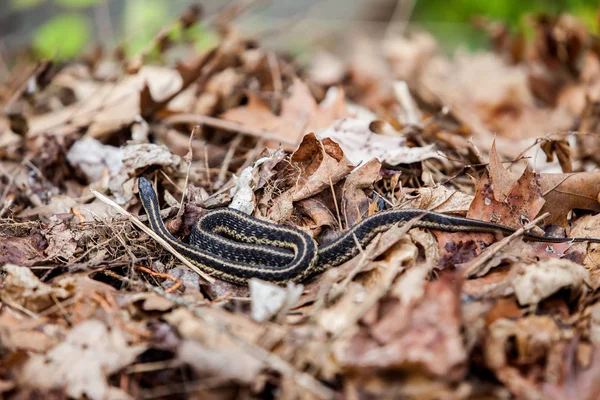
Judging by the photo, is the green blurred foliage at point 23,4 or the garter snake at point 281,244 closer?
the garter snake at point 281,244

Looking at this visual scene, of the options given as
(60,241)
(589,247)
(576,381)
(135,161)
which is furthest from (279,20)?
(576,381)

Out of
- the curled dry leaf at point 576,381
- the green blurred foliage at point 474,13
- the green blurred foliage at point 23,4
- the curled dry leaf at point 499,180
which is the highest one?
the green blurred foliage at point 23,4

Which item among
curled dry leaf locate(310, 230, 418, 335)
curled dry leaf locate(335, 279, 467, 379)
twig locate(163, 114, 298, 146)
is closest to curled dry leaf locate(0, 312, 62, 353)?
curled dry leaf locate(310, 230, 418, 335)

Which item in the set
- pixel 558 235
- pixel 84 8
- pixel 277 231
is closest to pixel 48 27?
pixel 84 8

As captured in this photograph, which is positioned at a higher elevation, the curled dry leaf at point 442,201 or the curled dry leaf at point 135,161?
the curled dry leaf at point 135,161

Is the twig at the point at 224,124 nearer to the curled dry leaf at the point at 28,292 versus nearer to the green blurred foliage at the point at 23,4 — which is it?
the curled dry leaf at the point at 28,292

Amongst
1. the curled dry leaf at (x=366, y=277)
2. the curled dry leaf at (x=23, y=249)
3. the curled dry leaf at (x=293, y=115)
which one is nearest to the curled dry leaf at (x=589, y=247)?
the curled dry leaf at (x=366, y=277)

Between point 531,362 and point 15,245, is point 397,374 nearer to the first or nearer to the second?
point 531,362
